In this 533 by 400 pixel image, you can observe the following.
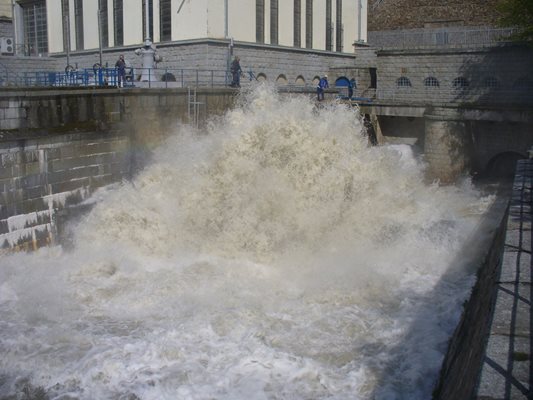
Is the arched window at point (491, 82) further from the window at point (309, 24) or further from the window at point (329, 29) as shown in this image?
the window at point (329, 29)

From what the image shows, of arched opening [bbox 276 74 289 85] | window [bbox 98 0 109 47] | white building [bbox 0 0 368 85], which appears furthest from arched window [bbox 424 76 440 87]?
window [bbox 98 0 109 47]

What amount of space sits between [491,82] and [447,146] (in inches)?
164

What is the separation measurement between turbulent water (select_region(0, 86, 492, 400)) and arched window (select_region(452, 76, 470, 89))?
811cm

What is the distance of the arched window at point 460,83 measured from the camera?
25.5 m

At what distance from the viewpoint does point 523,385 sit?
4973 mm

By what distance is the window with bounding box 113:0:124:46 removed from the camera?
27.5 metres

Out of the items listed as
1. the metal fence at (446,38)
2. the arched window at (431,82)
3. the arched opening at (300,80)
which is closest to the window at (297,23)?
the arched opening at (300,80)

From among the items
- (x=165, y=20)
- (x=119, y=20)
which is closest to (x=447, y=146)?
(x=165, y=20)

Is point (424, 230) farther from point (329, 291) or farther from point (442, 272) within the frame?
point (329, 291)

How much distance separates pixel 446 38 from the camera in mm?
28969

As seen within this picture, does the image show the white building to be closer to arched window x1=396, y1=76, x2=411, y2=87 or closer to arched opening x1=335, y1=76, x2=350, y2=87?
arched opening x1=335, y1=76, x2=350, y2=87

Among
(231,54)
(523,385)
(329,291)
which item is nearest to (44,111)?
(329,291)

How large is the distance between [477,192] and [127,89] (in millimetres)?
11655

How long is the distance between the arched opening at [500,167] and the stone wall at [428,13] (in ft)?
45.5
